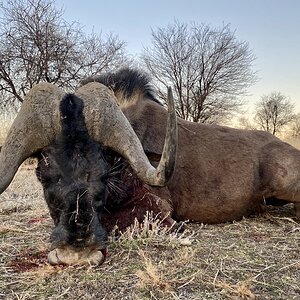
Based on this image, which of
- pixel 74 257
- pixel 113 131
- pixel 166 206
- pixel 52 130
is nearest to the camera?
pixel 74 257

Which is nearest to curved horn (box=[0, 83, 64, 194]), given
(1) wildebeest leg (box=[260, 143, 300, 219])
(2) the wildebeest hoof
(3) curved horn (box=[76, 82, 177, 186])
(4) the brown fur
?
(3) curved horn (box=[76, 82, 177, 186])

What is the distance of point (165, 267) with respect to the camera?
320cm

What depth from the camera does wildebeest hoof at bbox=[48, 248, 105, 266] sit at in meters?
3.15

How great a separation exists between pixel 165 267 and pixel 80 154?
1030mm

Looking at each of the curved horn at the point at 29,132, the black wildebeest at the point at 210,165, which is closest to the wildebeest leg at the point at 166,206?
the black wildebeest at the point at 210,165

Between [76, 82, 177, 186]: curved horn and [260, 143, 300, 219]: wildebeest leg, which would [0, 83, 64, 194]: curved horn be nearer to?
[76, 82, 177, 186]: curved horn

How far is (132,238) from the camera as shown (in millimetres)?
3713

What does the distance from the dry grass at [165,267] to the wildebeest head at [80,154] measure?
22 centimetres

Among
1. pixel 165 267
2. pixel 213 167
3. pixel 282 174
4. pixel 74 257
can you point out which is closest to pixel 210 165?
pixel 213 167

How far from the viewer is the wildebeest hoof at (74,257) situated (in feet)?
10.3

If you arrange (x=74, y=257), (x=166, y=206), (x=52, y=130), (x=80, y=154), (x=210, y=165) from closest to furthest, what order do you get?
(x=74, y=257) → (x=80, y=154) → (x=52, y=130) → (x=166, y=206) → (x=210, y=165)

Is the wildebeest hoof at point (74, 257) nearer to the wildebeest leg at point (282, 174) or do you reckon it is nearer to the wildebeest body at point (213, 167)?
the wildebeest body at point (213, 167)

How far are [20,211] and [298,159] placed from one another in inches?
144

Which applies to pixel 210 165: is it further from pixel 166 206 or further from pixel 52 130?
pixel 52 130
